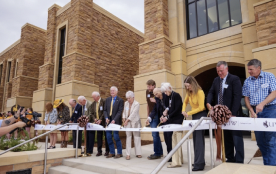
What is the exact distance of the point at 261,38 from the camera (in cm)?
664

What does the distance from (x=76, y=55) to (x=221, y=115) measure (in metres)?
9.46

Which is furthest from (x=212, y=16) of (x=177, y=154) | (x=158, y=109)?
(x=177, y=154)

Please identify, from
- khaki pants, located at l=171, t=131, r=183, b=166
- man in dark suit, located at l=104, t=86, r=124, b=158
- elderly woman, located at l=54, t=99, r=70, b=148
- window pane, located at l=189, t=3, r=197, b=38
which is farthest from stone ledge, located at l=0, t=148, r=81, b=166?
window pane, located at l=189, t=3, r=197, b=38

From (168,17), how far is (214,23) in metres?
2.38

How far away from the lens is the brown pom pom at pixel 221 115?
3182 mm

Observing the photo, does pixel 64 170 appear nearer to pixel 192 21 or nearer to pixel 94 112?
pixel 94 112

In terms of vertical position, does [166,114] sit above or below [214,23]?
below

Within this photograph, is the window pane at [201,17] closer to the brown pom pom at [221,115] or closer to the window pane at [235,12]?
the window pane at [235,12]

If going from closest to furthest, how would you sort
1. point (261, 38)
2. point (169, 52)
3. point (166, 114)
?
point (166, 114)
point (261, 38)
point (169, 52)

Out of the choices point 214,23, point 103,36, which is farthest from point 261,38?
point 103,36

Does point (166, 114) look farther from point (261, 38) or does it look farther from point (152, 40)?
point (152, 40)

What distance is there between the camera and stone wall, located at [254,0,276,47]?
646 cm

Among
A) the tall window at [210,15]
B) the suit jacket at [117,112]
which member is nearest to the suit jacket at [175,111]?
the suit jacket at [117,112]

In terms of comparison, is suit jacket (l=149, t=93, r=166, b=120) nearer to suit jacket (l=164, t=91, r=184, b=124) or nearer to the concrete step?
suit jacket (l=164, t=91, r=184, b=124)
